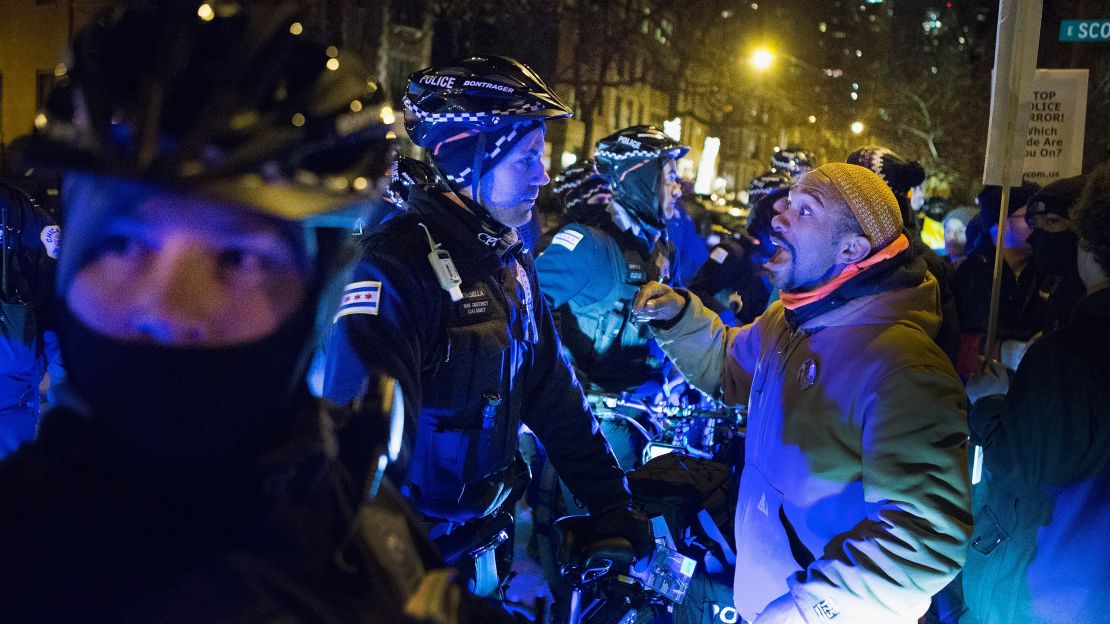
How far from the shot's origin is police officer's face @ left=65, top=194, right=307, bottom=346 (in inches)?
39.4

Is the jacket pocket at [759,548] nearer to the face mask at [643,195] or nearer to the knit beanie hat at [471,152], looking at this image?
the knit beanie hat at [471,152]

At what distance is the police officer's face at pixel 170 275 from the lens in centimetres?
100

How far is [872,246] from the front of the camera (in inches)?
103

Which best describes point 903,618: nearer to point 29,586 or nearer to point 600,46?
point 29,586

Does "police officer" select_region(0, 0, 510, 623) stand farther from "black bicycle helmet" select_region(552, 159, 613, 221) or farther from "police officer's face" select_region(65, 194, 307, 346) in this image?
"black bicycle helmet" select_region(552, 159, 613, 221)

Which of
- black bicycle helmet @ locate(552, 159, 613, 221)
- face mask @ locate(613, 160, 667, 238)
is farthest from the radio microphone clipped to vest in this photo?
black bicycle helmet @ locate(552, 159, 613, 221)

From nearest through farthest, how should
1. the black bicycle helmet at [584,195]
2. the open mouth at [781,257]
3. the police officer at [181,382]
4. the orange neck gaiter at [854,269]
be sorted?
the police officer at [181,382] → the orange neck gaiter at [854,269] → the open mouth at [781,257] → the black bicycle helmet at [584,195]

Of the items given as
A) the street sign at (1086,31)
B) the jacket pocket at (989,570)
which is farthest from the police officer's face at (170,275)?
the street sign at (1086,31)

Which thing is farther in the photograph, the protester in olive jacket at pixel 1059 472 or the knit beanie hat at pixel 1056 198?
the knit beanie hat at pixel 1056 198

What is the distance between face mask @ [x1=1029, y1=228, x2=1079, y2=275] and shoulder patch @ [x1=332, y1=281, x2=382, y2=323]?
4.53 metres

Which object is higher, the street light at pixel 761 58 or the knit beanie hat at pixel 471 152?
the street light at pixel 761 58

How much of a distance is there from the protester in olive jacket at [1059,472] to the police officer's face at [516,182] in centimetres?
193

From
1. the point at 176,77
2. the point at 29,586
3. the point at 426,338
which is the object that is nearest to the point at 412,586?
the point at 29,586

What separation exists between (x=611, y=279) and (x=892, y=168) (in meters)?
1.93
